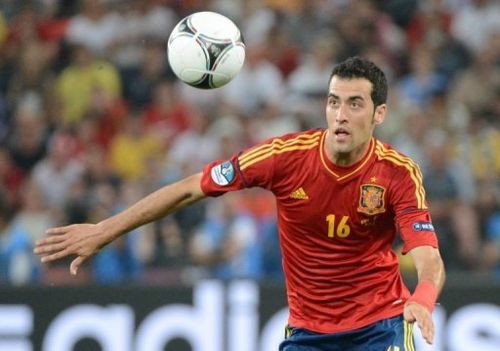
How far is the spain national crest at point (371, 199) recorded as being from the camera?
657cm

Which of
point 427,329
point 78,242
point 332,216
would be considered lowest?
point 427,329

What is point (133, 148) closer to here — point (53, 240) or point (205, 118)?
point (205, 118)

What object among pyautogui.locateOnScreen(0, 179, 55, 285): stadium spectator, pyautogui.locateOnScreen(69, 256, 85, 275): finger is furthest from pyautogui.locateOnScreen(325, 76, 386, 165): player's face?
pyautogui.locateOnScreen(0, 179, 55, 285): stadium spectator

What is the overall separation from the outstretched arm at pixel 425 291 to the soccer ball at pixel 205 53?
1.66m

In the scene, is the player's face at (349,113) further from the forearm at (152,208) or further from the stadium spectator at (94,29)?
the stadium spectator at (94,29)

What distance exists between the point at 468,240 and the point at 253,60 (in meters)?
3.58

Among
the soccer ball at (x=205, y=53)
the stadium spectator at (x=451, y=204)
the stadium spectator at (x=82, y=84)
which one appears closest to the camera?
the soccer ball at (x=205, y=53)

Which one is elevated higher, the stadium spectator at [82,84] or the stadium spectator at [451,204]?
the stadium spectator at [82,84]

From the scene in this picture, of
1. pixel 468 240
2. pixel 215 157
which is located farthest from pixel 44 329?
pixel 468 240

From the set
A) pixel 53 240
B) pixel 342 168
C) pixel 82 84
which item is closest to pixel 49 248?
pixel 53 240

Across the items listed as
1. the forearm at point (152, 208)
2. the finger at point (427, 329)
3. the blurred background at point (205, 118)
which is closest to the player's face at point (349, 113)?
the forearm at point (152, 208)

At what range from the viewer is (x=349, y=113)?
6.49 meters

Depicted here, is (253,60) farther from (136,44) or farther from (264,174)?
(264,174)

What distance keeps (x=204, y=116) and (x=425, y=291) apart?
7.69 meters
